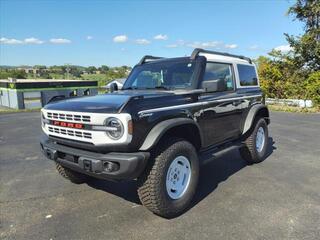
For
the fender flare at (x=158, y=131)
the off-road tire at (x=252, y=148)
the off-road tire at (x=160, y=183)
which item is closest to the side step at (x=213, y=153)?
the off-road tire at (x=252, y=148)

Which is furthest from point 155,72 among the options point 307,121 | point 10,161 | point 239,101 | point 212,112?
point 307,121

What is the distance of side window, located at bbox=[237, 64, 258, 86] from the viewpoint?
5595 mm

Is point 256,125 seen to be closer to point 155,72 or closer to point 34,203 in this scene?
point 155,72

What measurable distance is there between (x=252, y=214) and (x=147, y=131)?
1.70 meters

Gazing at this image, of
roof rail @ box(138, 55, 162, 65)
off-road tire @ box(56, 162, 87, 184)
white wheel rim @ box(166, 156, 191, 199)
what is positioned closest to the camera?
white wheel rim @ box(166, 156, 191, 199)

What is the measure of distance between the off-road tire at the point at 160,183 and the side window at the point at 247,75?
2.52 m

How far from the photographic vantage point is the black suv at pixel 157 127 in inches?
127

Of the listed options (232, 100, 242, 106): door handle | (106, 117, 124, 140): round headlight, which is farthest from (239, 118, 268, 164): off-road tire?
(106, 117, 124, 140): round headlight

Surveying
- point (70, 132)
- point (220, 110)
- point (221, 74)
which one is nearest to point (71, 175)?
point (70, 132)

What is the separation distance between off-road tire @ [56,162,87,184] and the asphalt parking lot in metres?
0.12

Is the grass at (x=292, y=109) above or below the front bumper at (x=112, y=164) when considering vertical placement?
below

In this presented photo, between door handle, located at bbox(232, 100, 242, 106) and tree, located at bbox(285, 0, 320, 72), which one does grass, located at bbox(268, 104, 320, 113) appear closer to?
tree, located at bbox(285, 0, 320, 72)

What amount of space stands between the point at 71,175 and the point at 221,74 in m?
3.02

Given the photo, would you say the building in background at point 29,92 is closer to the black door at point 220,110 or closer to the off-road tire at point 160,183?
the black door at point 220,110
